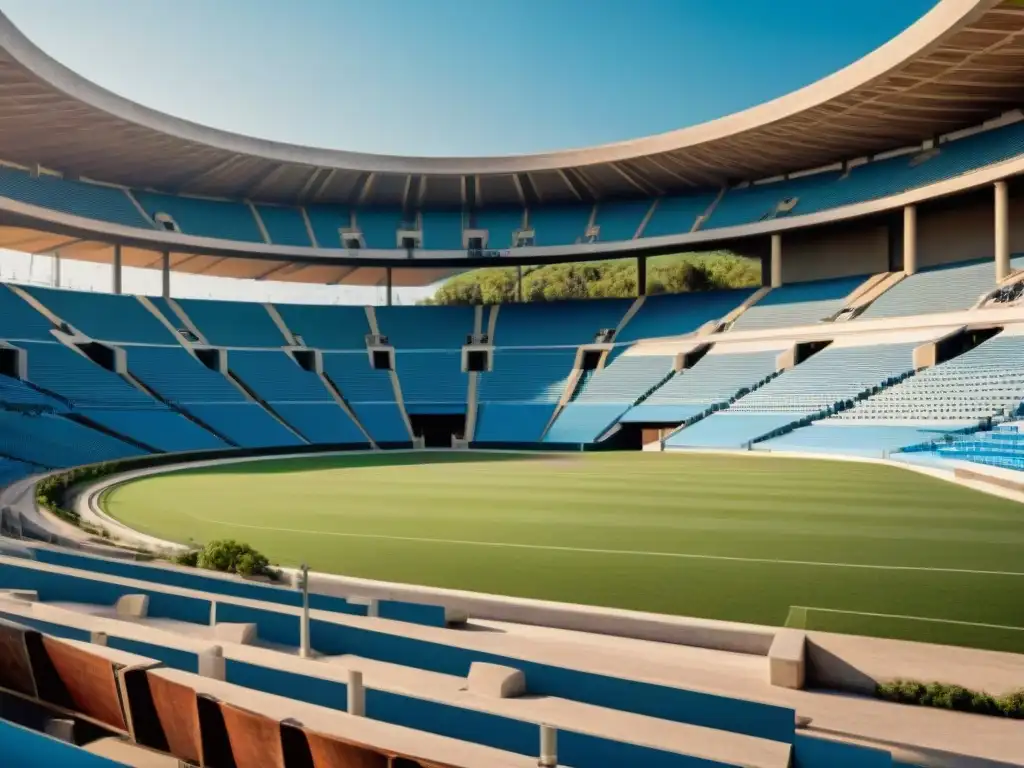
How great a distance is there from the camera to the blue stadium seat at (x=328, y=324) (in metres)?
49.9

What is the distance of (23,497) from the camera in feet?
63.8

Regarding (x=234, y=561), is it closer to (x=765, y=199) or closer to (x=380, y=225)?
(x=765, y=199)

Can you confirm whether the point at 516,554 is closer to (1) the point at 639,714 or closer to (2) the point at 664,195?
(1) the point at 639,714

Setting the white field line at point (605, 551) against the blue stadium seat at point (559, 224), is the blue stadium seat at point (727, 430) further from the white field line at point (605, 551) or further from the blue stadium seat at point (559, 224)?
the white field line at point (605, 551)

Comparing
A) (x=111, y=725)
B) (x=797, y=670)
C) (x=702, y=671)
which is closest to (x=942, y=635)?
(x=797, y=670)

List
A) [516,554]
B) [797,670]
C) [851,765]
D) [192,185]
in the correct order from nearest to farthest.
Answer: [851,765]
[797,670]
[516,554]
[192,185]

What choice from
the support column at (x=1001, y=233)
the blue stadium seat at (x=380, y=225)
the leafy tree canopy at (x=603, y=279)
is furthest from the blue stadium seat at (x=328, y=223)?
the support column at (x=1001, y=233)

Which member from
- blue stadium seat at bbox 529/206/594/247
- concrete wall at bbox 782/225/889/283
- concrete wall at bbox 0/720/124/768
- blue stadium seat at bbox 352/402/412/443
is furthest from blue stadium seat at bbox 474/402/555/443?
concrete wall at bbox 0/720/124/768

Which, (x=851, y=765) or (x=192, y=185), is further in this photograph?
(x=192, y=185)

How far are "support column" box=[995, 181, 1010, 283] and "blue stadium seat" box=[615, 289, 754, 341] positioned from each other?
1372 cm

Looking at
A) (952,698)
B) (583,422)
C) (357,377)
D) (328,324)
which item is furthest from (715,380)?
(952,698)

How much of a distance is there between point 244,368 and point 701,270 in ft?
155

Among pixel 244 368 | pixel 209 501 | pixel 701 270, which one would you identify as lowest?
pixel 209 501

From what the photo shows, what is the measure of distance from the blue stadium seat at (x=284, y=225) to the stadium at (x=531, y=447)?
0.28 meters
